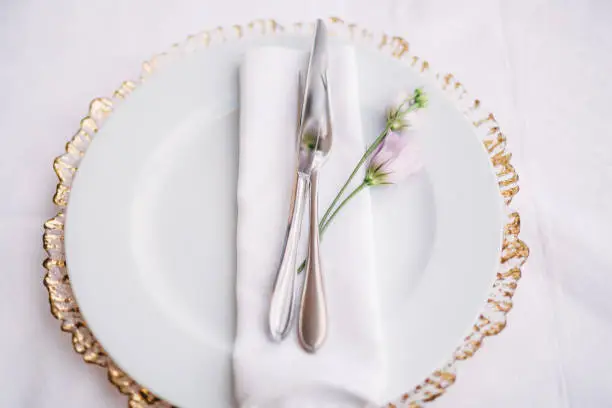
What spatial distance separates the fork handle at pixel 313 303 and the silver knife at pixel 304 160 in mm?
11

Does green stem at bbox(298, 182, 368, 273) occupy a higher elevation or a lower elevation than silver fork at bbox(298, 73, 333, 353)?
higher

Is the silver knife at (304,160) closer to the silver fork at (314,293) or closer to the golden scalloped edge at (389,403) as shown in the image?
the silver fork at (314,293)

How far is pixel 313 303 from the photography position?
41cm

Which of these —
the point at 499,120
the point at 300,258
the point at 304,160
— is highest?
the point at 499,120

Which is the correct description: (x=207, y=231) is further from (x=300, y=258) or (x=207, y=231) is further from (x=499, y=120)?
(x=499, y=120)

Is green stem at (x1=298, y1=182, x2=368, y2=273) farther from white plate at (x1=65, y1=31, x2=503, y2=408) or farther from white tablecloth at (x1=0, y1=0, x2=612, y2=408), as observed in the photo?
white tablecloth at (x1=0, y1=0, x2=612, y2=408)

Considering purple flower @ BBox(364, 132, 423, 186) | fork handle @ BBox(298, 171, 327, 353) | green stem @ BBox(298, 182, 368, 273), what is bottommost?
fork handle @ BBox(298, 171, 327, 353)

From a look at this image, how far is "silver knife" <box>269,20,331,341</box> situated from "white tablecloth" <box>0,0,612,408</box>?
19 centimetres

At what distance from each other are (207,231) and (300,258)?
0.10 m

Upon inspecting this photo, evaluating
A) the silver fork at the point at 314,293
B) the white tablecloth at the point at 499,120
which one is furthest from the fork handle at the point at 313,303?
the white tablecloth at the point at 499,120

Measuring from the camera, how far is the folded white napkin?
0.39 m

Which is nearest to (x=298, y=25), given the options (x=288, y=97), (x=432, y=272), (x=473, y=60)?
(x=288, y=97)

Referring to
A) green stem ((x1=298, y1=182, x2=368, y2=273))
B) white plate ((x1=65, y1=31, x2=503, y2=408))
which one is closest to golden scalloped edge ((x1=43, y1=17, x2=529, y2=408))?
white plate ((x1=65, y1=31, x2=503, y2=408))

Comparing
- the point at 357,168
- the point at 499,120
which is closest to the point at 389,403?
the point at 357,168
